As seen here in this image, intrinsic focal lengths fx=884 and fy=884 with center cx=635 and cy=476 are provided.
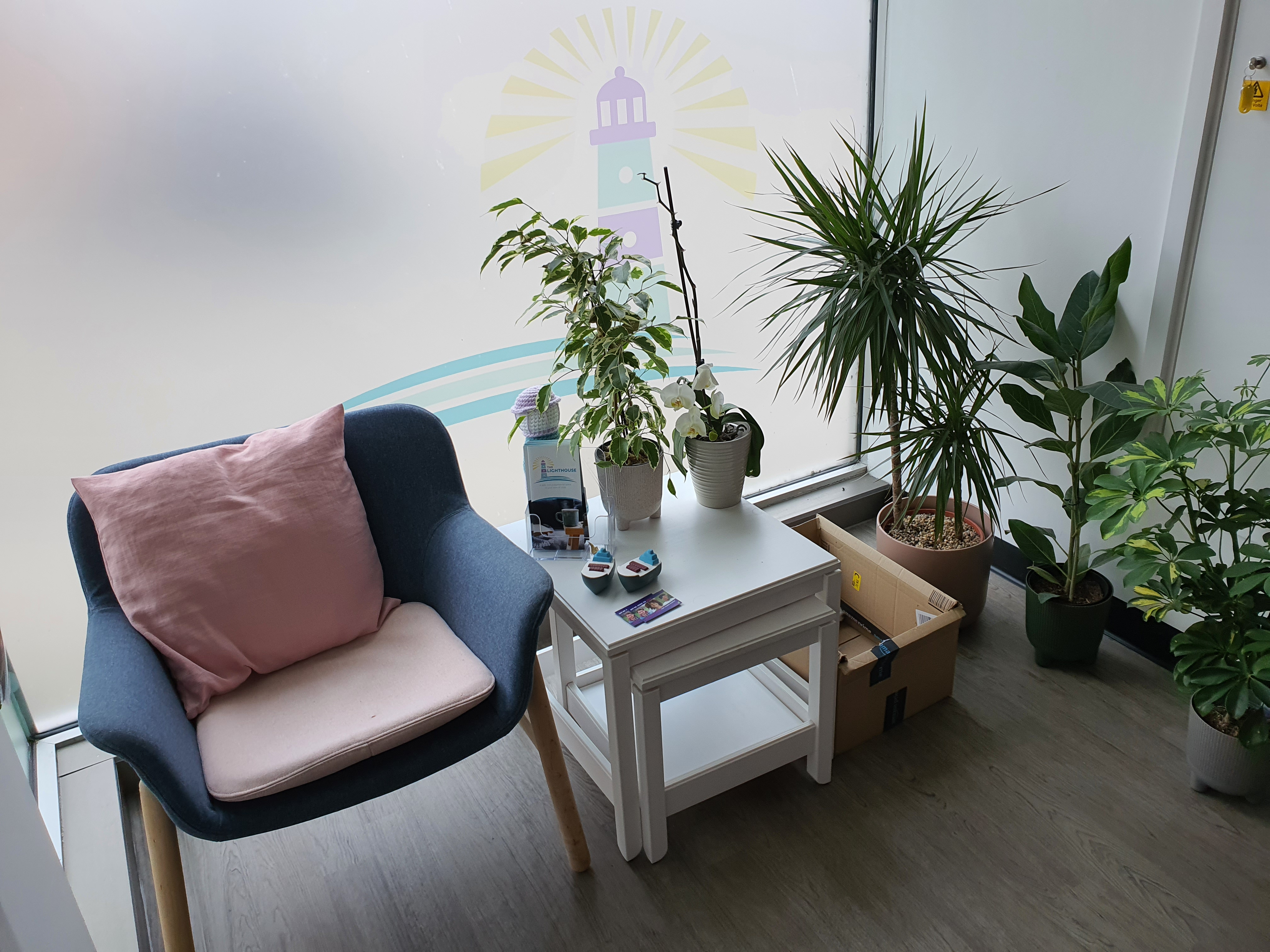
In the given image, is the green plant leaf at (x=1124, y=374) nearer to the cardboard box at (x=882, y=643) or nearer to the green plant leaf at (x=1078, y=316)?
the green plant leaf at (x=1078, y=316)

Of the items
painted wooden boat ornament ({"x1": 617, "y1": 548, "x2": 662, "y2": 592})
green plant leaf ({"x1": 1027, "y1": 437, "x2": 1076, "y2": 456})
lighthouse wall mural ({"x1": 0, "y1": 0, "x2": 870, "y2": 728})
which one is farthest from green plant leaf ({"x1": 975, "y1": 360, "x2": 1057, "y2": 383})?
painted wooden boat ornament ({"x1": 617, "y1": 548, "x2": 662, "y2": 592})

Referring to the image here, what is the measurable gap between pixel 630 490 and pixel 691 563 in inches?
8.8

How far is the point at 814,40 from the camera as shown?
2604mm

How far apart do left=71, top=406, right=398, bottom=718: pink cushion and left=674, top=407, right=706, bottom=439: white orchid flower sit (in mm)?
690

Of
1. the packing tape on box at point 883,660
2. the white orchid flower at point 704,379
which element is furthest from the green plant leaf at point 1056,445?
the white orchid flower at point 704,379

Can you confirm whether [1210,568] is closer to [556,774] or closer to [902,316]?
[902,316]

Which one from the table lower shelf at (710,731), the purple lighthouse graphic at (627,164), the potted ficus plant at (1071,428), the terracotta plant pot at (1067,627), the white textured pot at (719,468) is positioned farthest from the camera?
the purple lighthouse graphic at (627,164)

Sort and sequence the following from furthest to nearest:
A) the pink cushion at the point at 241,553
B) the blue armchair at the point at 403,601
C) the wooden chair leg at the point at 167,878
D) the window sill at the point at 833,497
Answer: the window sill at the point at 833,497
the pink cushion at the point at 241,553
the wooden chair leg at the point at 167,878
the blue armchair at the point at 403,601

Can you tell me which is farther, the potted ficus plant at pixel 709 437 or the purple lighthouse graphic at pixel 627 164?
the purple lighthouse graphic at pixel 627 164

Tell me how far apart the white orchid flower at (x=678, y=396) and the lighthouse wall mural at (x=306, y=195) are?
668 millimetres

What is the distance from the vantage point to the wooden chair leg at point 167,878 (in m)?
1.49

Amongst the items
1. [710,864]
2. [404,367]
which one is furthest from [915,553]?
[404,367]

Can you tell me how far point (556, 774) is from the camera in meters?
1.76

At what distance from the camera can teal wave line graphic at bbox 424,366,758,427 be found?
92.6 inches
